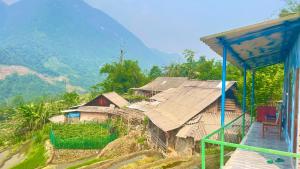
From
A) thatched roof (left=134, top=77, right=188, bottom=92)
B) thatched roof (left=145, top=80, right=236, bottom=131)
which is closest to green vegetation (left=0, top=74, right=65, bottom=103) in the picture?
thatched roof (left=134, top=77, right=188, bottom=92)

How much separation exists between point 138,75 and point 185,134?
1647 inches

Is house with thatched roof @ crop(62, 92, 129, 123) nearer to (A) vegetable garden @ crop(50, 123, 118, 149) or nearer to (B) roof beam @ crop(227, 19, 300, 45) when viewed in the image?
(A) vegetable garden @ crop(50, 123, 118, 149)

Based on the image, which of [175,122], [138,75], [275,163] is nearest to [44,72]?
[138,75]

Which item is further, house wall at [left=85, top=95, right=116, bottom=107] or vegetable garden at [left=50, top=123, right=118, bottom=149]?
house wall at [left=85, top=95, right=116, bottom=107]

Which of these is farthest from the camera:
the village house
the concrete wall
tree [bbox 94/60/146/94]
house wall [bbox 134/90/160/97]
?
tree [bbox 94/60/146/94]

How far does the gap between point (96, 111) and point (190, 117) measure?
1788cm

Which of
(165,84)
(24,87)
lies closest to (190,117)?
(165,84)

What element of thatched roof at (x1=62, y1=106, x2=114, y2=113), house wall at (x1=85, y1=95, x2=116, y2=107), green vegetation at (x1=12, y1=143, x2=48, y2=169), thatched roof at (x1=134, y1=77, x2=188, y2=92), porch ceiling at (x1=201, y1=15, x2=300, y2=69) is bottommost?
green vegetation at (x1=12, y1=143, x2=48, y2=169)

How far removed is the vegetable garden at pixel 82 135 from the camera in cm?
2520

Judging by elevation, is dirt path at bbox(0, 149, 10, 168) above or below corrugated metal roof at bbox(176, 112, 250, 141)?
below

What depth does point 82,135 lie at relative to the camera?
28531 millimetres

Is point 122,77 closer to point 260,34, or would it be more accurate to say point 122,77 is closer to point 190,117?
point 190,117

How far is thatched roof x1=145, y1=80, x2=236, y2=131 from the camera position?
2156 centimetres

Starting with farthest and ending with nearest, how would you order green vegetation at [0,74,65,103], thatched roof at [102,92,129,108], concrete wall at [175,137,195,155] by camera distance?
1. green vegetation at [0,74,65,103]
2. thatched roof at [102,92,129,108]
3. concrete wall at [175,137,195,155]
